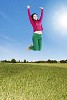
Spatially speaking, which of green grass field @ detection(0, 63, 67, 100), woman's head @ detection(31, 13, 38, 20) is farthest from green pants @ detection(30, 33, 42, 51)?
green grass field @ detection(0, 63, 67, 100)

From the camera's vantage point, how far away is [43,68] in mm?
27375

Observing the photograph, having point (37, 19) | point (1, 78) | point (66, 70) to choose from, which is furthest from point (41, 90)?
point (66, 70)

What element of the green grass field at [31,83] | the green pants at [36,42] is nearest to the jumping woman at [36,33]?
the green pants at [36,42]

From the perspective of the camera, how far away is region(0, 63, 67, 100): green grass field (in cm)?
2116

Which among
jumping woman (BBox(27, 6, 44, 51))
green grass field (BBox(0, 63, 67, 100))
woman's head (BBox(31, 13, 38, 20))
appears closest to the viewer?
jumping woman (BBox(27, 6, 44, 51))

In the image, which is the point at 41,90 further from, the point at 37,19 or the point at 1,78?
the point at 37,19

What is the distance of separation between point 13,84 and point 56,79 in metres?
4.11

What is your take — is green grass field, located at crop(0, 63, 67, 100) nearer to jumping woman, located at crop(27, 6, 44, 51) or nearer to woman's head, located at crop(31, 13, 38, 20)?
jumping woman, located at crop(27, 6, 44, 51)

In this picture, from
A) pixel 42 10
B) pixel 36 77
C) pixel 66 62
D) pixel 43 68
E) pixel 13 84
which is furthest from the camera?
pixel 66 62

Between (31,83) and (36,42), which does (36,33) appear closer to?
(36,42)

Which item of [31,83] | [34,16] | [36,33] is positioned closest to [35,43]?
[36,33]

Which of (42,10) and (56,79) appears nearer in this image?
(42,10)

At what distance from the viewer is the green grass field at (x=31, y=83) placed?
21.2 metres

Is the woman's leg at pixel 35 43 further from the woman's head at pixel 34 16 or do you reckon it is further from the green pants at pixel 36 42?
the woman's head at pixel 34 16
